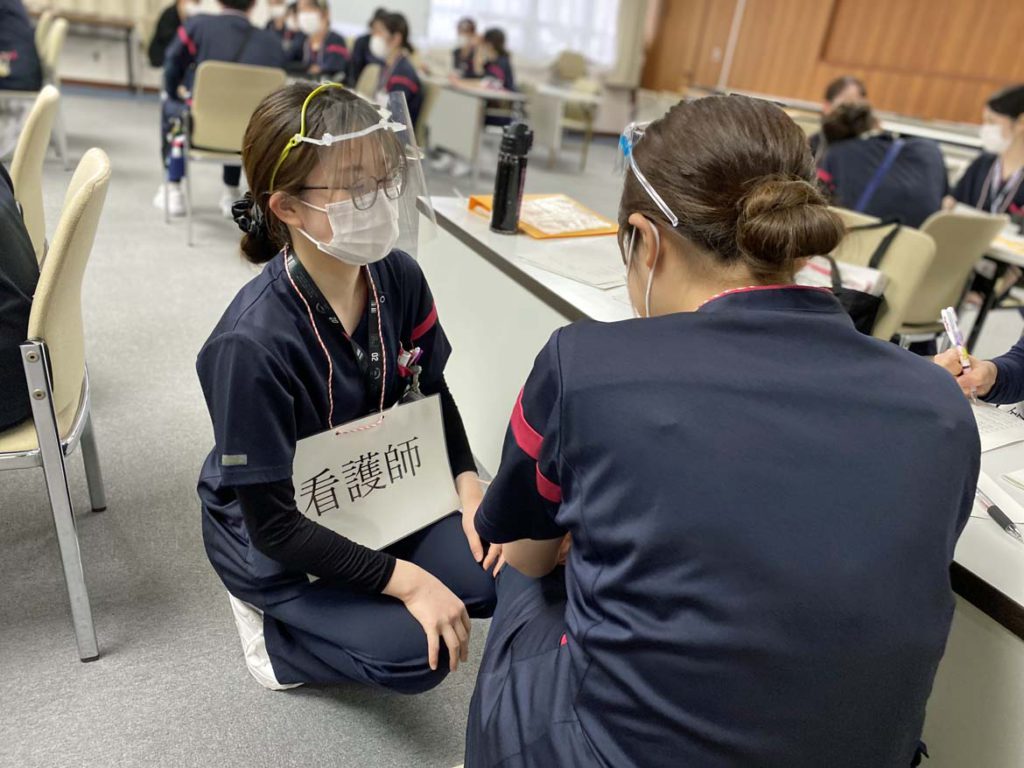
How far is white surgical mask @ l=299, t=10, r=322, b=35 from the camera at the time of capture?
19.1 ft

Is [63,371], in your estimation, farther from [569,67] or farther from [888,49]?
[569,67]

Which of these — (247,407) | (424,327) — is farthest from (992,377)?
(247,407)

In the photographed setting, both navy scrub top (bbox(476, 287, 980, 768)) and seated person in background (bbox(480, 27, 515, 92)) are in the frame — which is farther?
seated person in background (bbox(480, 27, 515, 92))

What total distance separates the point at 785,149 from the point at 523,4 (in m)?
8.41

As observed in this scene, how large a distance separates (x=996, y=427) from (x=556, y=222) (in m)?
1.23

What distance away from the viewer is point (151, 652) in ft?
4.43

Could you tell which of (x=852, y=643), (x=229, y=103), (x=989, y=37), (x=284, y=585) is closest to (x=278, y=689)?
(x=284, y=585)

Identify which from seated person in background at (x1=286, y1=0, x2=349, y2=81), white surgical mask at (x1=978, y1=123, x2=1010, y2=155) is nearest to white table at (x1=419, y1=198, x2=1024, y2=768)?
white surgical mask at (x1=978, y1=123, x2=1010, y2=155)

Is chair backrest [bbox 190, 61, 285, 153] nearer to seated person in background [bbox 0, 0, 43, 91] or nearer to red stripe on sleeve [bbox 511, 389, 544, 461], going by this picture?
seated person in background [bbox 0, 0, 43, 91]

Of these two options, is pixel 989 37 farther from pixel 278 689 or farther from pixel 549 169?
pixel 278 689

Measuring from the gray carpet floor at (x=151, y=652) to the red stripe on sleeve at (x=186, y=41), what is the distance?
2.24 metres

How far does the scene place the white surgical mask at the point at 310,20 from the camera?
5809mm

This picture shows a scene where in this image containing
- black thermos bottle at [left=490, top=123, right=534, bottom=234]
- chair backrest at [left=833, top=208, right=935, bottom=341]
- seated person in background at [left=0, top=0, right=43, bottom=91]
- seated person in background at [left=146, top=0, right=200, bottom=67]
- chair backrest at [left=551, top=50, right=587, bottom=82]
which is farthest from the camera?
chair backrest at [left=551, top=50, right=587, bottom=82]

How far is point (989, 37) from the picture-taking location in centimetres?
562
